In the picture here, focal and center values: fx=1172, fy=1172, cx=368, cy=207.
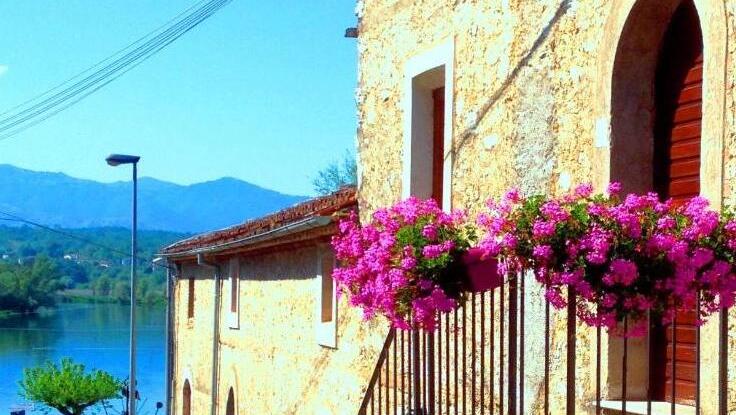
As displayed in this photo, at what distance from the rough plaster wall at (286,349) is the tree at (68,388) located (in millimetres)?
20331

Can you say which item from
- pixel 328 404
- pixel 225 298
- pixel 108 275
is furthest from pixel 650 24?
pixel 108 275

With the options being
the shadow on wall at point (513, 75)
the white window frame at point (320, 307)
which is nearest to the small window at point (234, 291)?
the white window frame at point (320, 307)

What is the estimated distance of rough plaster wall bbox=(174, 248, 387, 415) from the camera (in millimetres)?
10445

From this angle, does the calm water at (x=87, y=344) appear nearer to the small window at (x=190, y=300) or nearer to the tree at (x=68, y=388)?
the tree at (x=68, y=388)

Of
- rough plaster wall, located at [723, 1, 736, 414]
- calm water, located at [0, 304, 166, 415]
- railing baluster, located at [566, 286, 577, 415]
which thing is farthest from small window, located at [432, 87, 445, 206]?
calm water, located at [0, 304, 166, 415]

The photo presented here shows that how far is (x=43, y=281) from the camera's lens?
12238cm

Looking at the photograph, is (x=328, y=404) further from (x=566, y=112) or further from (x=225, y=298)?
(x=225, y=298)

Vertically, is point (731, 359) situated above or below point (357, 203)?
below

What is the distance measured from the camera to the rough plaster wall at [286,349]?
34.3 ft

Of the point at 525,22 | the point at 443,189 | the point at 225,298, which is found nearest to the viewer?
the point at 525,22

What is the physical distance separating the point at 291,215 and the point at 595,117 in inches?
252

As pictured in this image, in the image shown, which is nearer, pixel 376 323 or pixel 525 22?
pixel 525 22

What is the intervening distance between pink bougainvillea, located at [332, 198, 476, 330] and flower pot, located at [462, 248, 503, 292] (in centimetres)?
4

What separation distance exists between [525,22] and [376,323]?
335 centimetres
